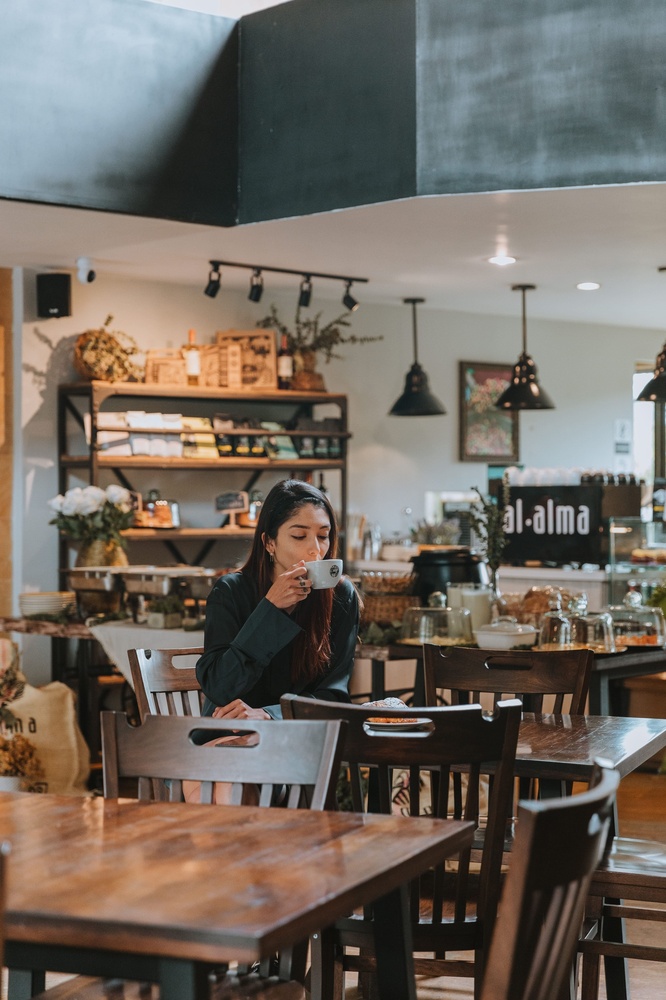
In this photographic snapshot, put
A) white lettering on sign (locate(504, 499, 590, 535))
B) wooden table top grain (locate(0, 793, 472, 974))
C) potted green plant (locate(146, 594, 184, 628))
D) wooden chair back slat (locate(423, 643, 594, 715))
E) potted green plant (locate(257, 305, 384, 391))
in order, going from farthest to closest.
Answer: potted green plant (locate(257, 305, 384, 391)), white lettering on sign (locate(504, 499, 590, 535)), potted green plant (locate(146, 594, 184, 628)), wooden chair back slat (locate(423, 643, 594, 715)), wooden table top grain (locate(0, 793, 472, 974))

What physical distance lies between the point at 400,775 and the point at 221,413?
13.5 feet

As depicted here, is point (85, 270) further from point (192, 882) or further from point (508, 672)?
point (192, 882)

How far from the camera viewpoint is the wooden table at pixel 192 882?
1.44 metres

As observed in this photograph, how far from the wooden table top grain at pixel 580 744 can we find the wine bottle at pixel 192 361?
4.58 meters

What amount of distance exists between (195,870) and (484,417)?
8164mm

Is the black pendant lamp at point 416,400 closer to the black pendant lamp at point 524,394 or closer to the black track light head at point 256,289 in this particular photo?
the black pendant lamp at point 524,394

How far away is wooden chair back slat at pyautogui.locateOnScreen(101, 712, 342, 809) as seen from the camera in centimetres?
211

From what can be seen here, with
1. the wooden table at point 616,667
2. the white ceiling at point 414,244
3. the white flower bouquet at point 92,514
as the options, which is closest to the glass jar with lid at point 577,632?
the wooden table at point 616,667

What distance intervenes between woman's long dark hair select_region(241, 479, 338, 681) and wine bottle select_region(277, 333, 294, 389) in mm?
4510

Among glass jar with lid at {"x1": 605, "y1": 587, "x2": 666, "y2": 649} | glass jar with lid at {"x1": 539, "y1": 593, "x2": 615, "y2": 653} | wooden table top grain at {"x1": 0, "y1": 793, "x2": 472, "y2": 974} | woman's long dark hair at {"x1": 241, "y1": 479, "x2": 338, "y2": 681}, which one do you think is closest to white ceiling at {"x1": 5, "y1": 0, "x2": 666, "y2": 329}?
glass jar with lid at {"x1": 605, "y1": 587, "x2": 666, "y2": 649}

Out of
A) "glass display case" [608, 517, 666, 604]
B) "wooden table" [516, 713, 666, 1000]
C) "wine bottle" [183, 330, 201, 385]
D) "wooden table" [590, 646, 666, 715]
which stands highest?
"wine bottle" [183, 330, 201, 385]

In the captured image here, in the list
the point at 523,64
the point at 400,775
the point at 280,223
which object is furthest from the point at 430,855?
the point at 280,223

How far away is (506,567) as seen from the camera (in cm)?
761

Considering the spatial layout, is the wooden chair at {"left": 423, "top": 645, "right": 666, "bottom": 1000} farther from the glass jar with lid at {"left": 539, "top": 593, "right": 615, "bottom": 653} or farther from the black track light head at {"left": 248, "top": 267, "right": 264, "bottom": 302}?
the black track light head at {"left": 248, "top": 267, "right": 264, "bottom": 302}
